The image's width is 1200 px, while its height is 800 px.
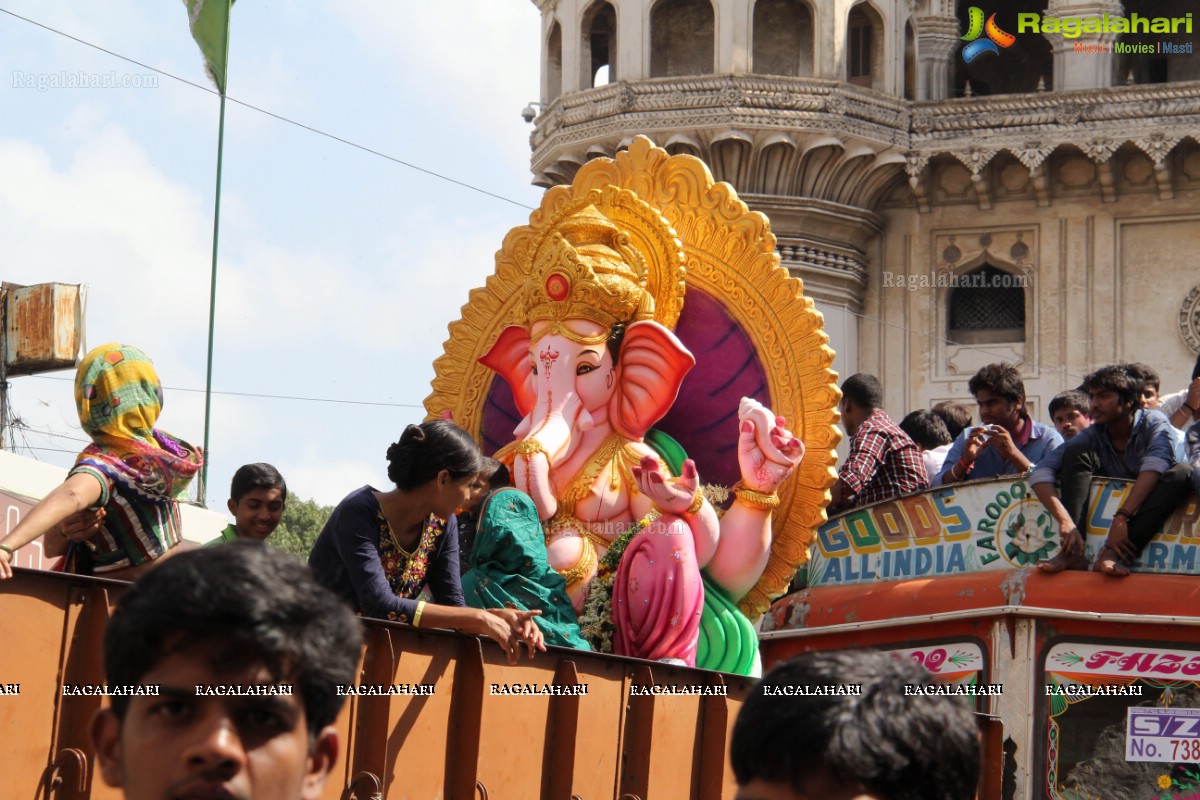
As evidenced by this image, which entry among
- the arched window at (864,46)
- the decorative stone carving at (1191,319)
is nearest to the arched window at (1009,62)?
the arched window at (864,46)

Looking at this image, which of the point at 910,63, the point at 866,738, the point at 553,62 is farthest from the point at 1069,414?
the point at 553,62

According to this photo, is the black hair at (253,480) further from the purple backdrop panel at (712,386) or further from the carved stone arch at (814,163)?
the carved stone arch at (814,163)

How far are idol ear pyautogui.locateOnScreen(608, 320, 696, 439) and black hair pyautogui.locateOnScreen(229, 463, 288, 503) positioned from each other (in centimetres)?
157

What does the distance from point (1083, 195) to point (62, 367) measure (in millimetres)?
11327

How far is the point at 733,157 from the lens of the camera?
20891 mm

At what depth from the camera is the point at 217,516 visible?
428 inches

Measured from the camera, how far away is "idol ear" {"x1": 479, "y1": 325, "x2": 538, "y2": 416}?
284 inches

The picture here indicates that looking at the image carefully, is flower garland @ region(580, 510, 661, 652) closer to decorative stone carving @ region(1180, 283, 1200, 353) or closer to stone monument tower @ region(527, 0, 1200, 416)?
stone monument tower @ region(527, 0, 1200, 416)

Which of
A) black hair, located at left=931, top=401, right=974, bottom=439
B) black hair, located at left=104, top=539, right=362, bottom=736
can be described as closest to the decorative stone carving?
black hair, located at left=931, top=401, right=974, bottom=439

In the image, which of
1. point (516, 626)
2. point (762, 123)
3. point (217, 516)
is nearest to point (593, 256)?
point (516, 626)

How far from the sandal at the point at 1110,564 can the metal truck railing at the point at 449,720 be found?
1.78 m

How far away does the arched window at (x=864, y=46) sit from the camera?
22.0m

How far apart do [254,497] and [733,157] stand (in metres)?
15.7

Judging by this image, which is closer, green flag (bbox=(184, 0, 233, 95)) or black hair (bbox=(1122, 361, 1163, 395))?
black hair (bbox=(1122, 361, 1163, 395))
